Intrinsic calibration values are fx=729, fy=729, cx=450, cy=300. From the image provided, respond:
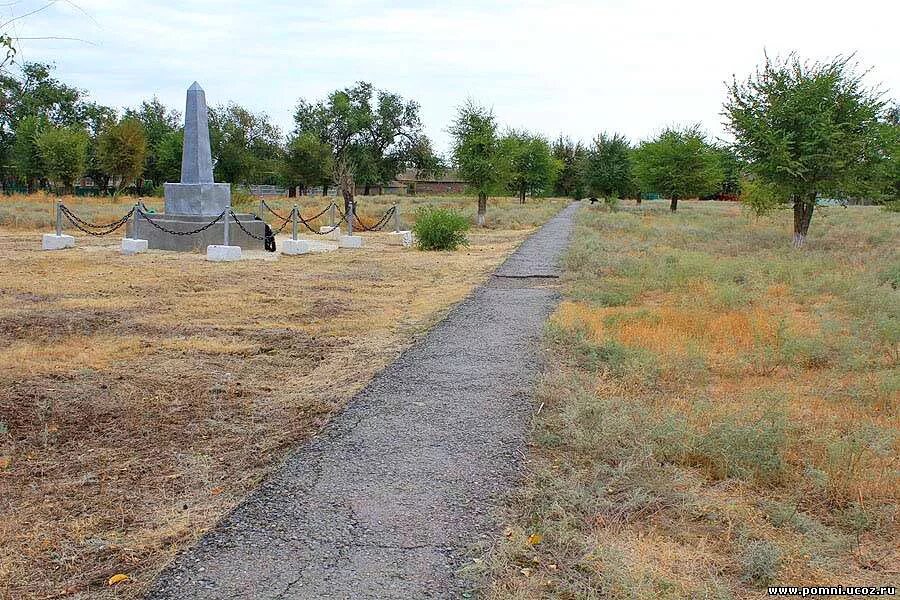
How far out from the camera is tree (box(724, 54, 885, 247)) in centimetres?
2181

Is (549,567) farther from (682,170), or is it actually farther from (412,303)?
(682,170)

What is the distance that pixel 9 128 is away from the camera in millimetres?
62562

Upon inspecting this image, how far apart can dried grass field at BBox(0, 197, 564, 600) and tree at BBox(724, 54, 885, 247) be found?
13.3 m

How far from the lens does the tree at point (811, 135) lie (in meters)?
21.8

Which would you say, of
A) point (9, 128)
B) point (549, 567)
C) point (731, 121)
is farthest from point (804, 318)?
point (9, 128)

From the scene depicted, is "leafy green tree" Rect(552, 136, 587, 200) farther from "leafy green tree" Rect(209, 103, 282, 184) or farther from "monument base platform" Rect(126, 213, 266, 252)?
"monument base platform" Rect(126, 213, 266, 252)

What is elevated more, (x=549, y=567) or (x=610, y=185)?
(x=610, y=185)

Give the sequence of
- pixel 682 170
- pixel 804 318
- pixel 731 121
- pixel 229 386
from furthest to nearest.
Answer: pixel 682 170 → pixel 731 121 → pixel 804 318 → pixel 229 386

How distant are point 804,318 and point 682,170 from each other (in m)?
40.5

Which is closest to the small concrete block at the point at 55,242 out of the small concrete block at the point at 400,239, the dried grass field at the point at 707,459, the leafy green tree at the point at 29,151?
the small concrete block at the point at 400,239

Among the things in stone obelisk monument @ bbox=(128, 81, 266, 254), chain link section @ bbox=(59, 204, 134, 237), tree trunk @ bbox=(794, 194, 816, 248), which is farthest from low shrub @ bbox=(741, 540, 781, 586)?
tree trunk @ bbox=(794, 194, 816, 248)

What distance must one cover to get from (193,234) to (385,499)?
54.0ft

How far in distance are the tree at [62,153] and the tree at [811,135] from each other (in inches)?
1693

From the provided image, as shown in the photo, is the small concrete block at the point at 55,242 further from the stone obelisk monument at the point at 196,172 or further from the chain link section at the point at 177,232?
the stone obelisk monument at the point at 196,172
